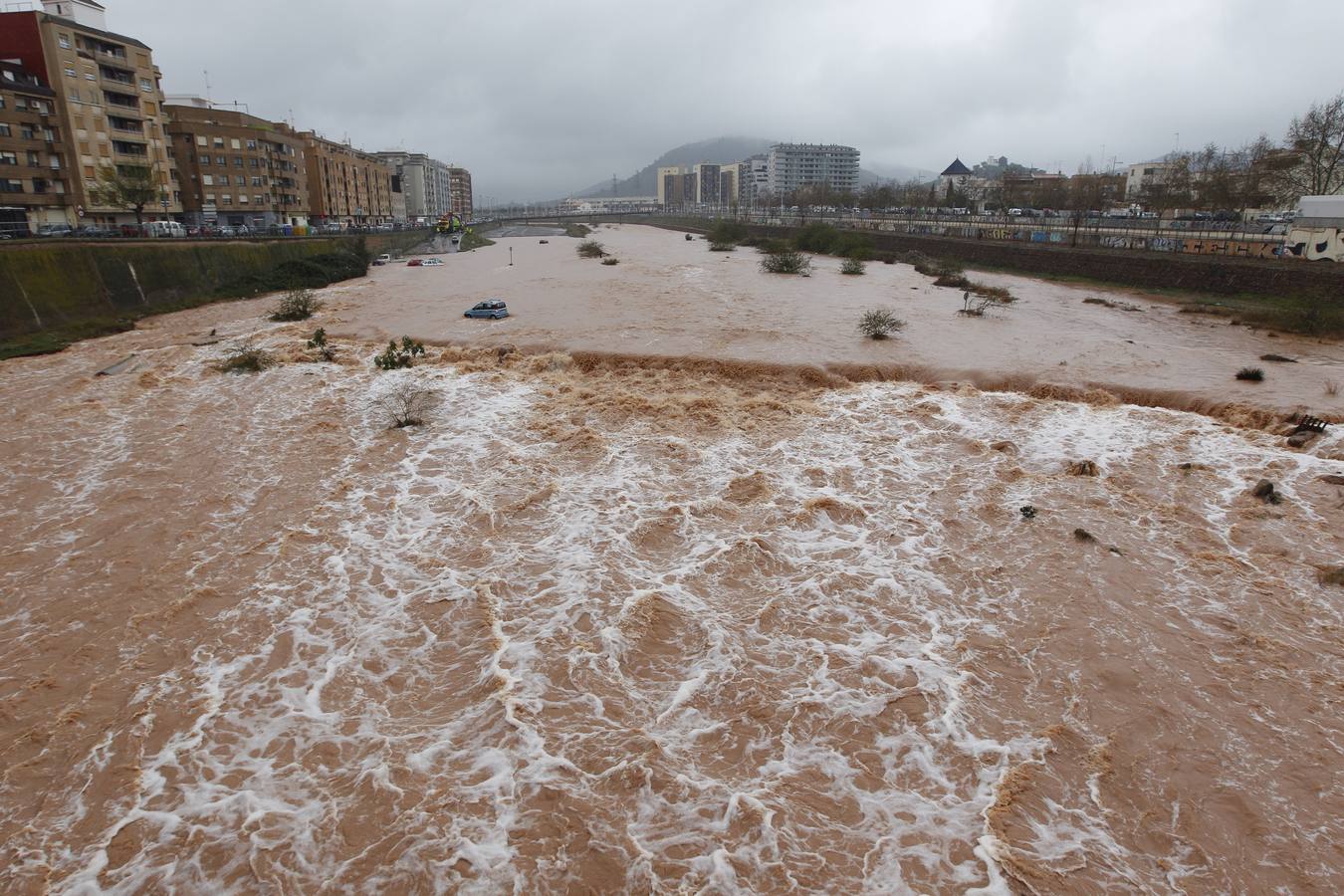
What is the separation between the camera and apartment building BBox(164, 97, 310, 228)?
5584cm

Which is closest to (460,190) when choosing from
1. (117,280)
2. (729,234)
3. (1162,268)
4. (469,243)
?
(469,243)

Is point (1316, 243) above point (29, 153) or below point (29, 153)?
below

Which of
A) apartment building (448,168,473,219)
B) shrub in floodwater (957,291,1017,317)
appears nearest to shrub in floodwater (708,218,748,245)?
shrub in floodwater (957,291,1017,317)

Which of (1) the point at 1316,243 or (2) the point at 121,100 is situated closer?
(1) the point at 1316,243

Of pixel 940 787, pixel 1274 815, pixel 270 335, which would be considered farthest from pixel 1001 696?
pixel 270 335

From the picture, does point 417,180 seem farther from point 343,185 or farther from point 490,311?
point 490,311

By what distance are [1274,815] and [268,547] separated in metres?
12.2

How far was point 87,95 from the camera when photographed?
4462 cm

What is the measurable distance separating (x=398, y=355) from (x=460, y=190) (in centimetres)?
17862

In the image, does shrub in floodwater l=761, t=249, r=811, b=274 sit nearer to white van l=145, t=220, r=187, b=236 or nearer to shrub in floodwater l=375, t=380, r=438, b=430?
shrub in floodwater l=375, t=380, r=438, b=430

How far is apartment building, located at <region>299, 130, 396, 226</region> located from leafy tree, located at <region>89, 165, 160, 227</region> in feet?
108

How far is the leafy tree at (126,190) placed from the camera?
38.0 m

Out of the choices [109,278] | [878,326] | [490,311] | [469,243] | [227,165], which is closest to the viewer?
[878,326]

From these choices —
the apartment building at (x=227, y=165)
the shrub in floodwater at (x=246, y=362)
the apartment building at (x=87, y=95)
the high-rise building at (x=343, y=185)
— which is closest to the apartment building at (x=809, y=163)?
the high-rise building at (x=343, y=185)
